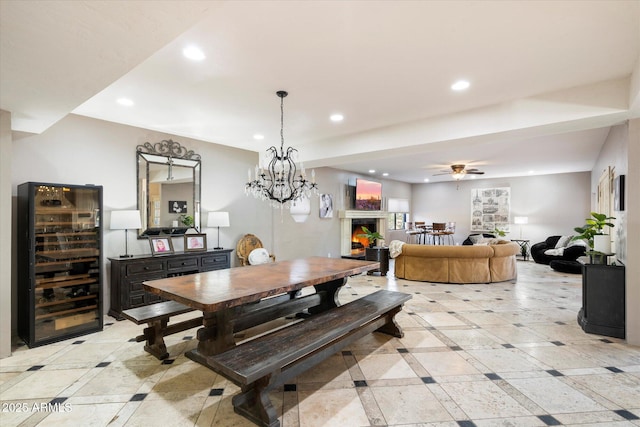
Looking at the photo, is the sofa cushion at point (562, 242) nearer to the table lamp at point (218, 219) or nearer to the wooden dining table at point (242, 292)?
the wooden dining table at point (242, 292)

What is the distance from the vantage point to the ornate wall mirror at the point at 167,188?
4641mm

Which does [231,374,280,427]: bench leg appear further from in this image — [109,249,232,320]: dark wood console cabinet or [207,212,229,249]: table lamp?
[207,212,229,249]: table lamp

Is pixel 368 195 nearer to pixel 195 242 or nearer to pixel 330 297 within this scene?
pixel 195 242

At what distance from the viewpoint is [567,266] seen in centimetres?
732

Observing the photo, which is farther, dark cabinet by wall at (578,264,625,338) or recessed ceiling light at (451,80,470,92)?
dark cabinet by wall at (578,264,625,338)

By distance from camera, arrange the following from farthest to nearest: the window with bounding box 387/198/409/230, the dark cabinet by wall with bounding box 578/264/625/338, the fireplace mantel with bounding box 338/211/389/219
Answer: the window with bounding box 387/198/409/230 < the fireplace mantel with bounding box 338/211/389/219 < the dark cabinet by wall with bounding box 578/264/625/338

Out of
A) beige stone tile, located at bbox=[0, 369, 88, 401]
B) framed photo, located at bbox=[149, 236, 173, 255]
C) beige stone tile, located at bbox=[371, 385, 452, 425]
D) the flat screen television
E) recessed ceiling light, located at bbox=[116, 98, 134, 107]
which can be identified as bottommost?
beige stone tile, located at bbox=[0, 369, 88, 401]

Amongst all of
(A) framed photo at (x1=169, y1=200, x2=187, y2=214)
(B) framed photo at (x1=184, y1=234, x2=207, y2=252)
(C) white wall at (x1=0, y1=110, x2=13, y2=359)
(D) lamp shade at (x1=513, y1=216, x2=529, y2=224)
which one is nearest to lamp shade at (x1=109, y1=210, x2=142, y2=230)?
(A) framed photo at (x1=169, y1=200, x2=187, y2=214)

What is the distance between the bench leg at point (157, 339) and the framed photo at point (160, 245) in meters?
1.68

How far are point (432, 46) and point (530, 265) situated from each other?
325 inches

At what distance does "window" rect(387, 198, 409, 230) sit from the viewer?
1091 cm

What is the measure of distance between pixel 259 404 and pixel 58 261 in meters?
2.99

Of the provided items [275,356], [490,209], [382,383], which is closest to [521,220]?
[490,209]

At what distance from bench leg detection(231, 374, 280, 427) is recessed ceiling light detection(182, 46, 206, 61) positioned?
2478mm
